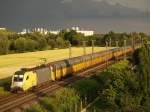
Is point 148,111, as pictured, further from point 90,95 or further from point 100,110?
point 90,95

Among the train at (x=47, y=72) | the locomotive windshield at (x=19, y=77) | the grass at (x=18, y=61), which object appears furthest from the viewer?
the grass at (x=18, y=61)

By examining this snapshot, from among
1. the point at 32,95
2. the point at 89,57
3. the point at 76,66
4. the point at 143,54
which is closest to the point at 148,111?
the point at 143,54

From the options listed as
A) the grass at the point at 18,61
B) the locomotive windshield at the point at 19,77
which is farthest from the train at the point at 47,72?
the grass at the point at 18,61

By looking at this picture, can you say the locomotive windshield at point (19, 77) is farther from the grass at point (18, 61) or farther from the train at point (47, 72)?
the grass at point (18, 61)

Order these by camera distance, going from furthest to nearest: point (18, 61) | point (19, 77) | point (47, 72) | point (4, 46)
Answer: point (4, 46)
point (18, 61)
point (47, 72)
point (19, 77)

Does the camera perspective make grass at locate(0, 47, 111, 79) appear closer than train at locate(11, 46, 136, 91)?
No

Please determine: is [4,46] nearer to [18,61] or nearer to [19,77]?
[18,61]

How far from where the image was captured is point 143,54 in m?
42.7

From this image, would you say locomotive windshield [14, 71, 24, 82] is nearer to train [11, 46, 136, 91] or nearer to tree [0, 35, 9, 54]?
train [11, 46, 136, 91]

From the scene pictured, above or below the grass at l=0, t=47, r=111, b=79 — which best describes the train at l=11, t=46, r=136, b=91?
above

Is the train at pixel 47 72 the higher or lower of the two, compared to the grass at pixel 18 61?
higher

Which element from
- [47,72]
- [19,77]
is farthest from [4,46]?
[19,77]

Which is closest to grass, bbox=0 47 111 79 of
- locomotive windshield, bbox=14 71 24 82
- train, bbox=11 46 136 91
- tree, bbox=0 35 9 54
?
train, bbox=11 46 136 91

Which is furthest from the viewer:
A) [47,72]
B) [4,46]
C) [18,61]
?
[4,46]
